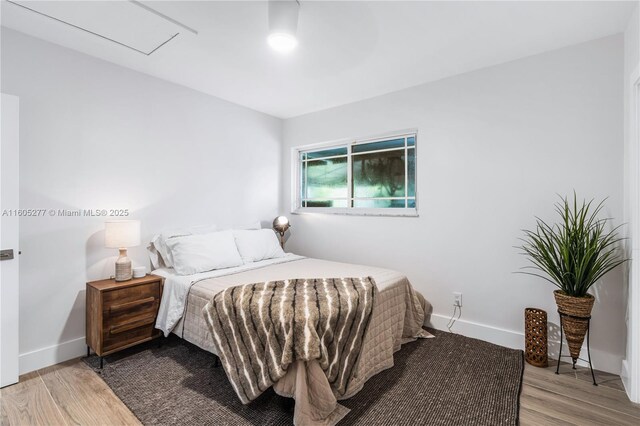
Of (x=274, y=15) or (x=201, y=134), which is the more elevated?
(x=274, y=15)

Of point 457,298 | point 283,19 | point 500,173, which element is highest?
point 283,19

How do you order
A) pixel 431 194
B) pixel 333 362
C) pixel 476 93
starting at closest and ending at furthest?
pixel 333 362
pixel 476 93
pixel 431 194

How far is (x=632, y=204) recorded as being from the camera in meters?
2.13

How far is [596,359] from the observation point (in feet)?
8.04

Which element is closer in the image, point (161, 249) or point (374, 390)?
point (374, 390)

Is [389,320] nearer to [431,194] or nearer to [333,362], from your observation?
[333,362]

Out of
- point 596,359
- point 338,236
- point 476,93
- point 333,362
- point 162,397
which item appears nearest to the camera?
point 333,362

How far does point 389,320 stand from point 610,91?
97.9 inches

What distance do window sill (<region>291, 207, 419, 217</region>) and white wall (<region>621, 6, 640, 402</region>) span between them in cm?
167

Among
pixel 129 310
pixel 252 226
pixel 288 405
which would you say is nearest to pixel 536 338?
pixel 288 405

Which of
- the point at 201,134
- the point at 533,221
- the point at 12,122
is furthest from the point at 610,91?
the point at 12,122

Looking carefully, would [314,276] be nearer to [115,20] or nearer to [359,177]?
[359,177]

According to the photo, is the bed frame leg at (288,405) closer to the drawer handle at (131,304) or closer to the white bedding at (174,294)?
the white bedding at (174,294)

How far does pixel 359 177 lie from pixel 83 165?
9.52 ft
